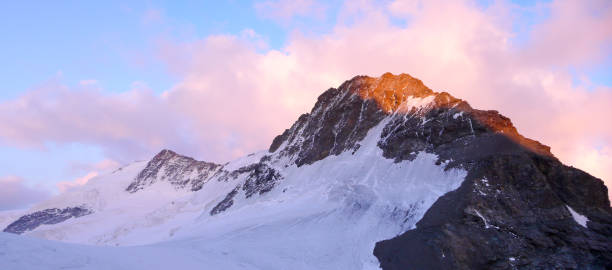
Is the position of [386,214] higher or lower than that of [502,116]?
lower

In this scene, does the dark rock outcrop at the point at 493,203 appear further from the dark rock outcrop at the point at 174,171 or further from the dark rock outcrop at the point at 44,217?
the dark rock outcrop at the point at 44,217

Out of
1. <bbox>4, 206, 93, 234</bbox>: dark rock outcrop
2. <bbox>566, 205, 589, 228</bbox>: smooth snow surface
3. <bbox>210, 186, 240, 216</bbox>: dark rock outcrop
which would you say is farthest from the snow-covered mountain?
<bbox>4, 206, 93, 234</bbox>: dark rock outcrop

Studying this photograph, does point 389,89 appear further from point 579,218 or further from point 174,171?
point 174,171

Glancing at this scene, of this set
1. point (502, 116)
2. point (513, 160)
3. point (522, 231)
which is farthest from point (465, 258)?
point (502, 116)

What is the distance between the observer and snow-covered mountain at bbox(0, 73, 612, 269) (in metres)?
29.4

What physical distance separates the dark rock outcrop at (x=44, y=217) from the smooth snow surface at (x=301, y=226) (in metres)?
49.9

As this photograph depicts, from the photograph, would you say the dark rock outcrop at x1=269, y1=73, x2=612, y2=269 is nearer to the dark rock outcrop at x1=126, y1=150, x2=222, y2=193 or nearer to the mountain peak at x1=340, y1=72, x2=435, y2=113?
the mountain peak at x1=340, y1=72, x2=435, y2=113

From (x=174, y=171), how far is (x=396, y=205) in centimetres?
10117

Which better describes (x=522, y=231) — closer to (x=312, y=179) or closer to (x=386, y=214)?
(x=386, y=214)

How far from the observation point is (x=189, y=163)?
433ft

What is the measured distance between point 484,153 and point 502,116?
7722 mm

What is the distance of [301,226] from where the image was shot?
4091cm

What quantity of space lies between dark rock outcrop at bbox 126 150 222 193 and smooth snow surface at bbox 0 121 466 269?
44.7 meters

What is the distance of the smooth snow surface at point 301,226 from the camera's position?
18.4 metres
